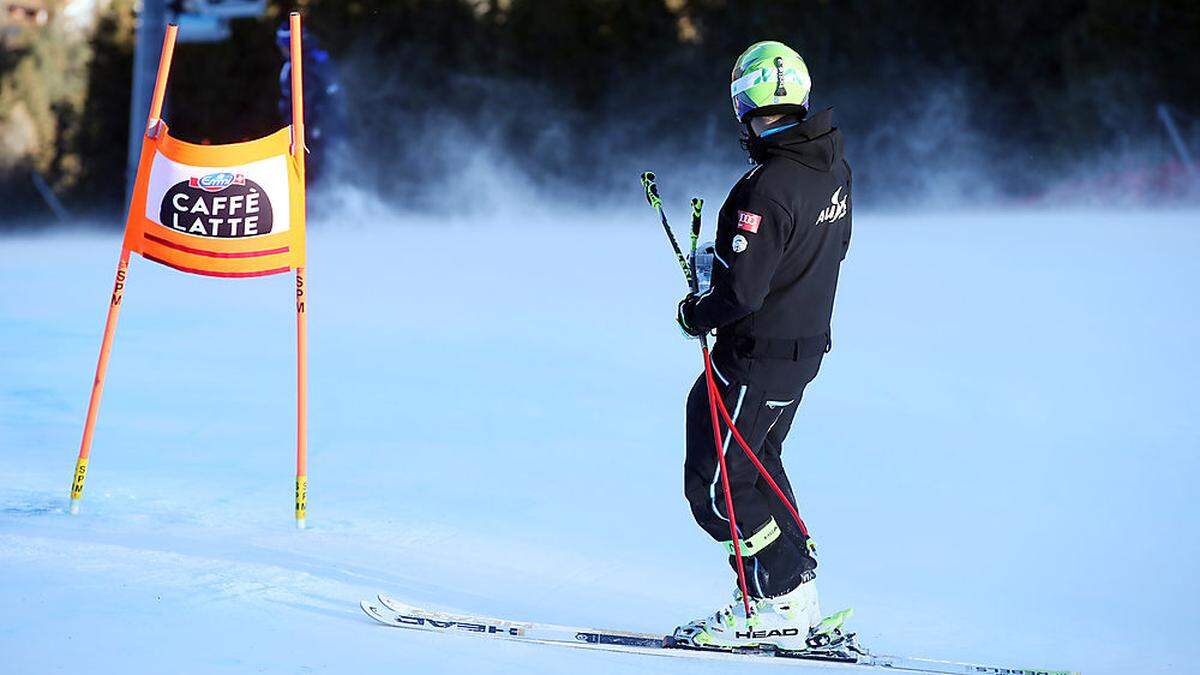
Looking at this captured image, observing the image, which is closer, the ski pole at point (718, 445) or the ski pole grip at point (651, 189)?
the ski pole at point (718, 445)

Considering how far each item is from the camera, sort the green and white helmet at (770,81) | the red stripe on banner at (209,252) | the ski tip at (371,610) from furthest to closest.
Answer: the red stripe on banner at (209,252)
the ski tip at (371,610)
the green and white helmet at (770,81)

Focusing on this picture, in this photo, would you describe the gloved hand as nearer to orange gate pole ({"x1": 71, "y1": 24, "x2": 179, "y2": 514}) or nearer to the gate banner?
the gate banner

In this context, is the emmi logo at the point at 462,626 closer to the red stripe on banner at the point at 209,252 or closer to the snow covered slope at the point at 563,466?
the snow covered slope at the point at 563,466

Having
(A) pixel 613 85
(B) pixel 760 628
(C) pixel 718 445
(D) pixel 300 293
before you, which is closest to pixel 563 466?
(D) pixel 300 293

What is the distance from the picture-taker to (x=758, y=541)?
129 inches

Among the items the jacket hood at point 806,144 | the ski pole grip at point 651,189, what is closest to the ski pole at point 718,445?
the ski pole grip at point 651,189

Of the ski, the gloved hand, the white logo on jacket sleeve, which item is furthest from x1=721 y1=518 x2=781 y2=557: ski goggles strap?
the white logo on jacket sleeve

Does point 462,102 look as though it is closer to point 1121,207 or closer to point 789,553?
point 1121,207

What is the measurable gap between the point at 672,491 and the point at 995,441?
5.04 ft

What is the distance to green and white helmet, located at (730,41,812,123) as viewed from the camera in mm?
3129

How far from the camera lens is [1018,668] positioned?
10.8ft

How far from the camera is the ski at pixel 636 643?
10.5 feet

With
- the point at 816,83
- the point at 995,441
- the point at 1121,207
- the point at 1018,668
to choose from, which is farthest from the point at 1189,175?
the point at 1018,668

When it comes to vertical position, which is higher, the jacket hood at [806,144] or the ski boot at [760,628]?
the jacket hood at [806,144]
